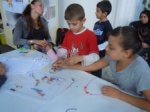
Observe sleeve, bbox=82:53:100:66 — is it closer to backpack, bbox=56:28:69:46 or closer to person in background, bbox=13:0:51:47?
person in background, bbox=13:0:51:47

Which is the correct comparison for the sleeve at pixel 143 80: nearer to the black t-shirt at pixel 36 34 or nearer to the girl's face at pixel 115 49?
the girl's face at pixel 115 49

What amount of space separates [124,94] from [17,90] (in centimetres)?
61

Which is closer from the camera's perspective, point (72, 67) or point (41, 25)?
point (72, 67)

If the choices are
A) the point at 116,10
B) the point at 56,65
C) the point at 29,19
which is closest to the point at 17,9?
the point at 29,19

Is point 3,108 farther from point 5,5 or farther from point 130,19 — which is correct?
A: point 130,19

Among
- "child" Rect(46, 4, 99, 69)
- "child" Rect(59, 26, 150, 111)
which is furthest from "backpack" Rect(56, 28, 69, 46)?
"child" Rect(59, 26, 150, 111)

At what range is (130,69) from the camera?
3.34 ft

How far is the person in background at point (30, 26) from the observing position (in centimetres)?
187

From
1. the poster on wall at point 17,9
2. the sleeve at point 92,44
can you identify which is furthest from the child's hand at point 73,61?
the poster on wall at point 17,9

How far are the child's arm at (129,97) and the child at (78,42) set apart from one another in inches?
13.8

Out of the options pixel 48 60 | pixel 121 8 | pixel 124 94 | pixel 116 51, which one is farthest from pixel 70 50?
pixel 121 8

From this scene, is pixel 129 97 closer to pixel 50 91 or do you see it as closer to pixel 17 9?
pixel 50 91

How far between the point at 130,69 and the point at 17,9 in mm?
2360

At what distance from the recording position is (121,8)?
116 inches
